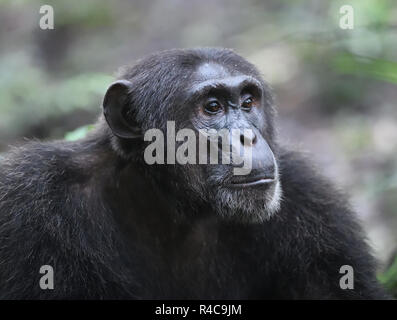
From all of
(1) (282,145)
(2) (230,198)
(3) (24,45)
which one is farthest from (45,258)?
(3) (24,45)

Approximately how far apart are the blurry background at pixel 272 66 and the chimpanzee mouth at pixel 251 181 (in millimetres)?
1656

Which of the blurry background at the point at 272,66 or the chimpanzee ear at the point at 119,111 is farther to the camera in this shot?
the blurry background at the point at 272,66

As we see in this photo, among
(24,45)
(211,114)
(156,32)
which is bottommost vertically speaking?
(211,114)

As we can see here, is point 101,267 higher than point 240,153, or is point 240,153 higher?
point 240,153

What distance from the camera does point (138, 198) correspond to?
20.6ft

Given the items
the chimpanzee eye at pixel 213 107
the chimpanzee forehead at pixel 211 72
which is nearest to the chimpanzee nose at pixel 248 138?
the chimpanzee eye at pixel 213 107

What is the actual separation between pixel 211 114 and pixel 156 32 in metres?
12.7

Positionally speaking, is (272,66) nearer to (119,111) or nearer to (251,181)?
(119,111)

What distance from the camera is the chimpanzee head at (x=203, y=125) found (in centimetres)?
569

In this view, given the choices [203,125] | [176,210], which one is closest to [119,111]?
[203,125]

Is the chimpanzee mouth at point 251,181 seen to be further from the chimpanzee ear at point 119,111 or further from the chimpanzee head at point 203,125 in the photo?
the chimpanzee ear at point 119,111

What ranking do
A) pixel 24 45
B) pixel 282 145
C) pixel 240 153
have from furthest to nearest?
pixel 24 45
pixel 282 145
pixel 240 153

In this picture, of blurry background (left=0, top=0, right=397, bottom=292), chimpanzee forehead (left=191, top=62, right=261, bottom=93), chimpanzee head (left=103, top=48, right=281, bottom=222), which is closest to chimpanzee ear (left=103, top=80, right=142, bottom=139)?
chimpanzee head (left=103, top=48, right=281, bottom=222)

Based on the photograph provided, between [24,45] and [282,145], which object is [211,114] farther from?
[24,45]
